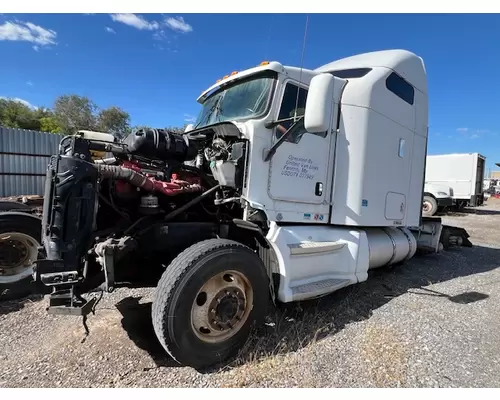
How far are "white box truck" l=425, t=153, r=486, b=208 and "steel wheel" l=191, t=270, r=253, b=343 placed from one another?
1767 cm

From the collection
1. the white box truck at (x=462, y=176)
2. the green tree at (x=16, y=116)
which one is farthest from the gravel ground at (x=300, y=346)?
the green tree at (x=16, y=116)

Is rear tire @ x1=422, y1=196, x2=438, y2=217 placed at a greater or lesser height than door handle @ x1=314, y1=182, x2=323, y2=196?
lesser

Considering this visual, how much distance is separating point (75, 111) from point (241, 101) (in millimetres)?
40915

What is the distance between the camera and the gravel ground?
2.59m

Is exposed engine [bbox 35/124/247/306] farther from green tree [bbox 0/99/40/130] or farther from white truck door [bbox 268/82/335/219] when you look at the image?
green tree [bbox 0/99/40/130]

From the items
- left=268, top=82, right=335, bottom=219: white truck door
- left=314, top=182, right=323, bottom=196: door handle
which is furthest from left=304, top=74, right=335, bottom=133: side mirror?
left=314, top=182, right=323, bottom=196: door handle

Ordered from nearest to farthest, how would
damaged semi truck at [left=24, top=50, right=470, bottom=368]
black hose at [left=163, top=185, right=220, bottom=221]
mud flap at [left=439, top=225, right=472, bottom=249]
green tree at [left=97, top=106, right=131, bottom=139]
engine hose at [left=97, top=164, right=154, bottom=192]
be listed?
damaged semi truck at [left=24, top=50, right=470, bottom=368] → engine hose at [left=97, top=164, right=154, bottom=192] → black hose at [left=163, top=185, right=220, bottom=221] → mud flap at [left=439, top=225, right=472, bottom=249] → green tree at [left=97, top=106, right=131, bottom=139]

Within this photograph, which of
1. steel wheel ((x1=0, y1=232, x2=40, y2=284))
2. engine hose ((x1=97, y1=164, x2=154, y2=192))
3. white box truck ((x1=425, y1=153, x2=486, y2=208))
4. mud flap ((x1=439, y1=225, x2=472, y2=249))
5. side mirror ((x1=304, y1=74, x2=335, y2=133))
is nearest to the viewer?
engine hose ((x1=97, y1=164, x2=154, y2=192))

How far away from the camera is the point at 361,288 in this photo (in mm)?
4898

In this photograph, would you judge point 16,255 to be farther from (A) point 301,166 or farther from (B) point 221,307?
(A) point 301,166

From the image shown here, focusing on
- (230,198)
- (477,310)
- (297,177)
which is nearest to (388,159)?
(297,177)

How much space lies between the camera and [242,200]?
11.4 feet

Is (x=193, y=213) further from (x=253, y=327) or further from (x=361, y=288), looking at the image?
(x=361, y=288)

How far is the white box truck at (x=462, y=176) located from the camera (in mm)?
17891
